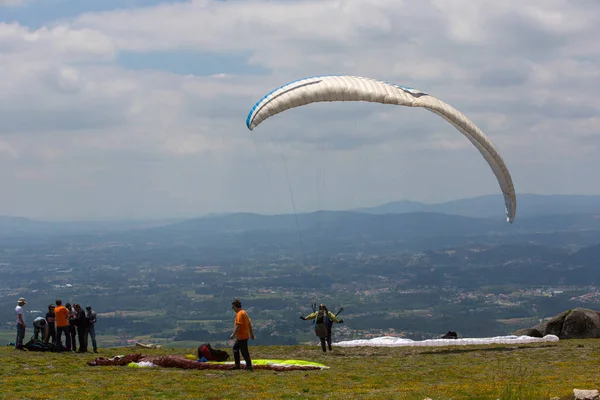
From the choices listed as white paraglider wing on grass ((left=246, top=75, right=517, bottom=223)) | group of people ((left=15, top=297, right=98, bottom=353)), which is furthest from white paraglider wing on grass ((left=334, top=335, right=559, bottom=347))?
group of people ((left=15, top=297, right=98, bottom=353))

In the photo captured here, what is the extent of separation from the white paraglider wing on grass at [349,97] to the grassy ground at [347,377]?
8323 mm

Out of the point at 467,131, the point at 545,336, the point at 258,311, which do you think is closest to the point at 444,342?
the point at 545,336

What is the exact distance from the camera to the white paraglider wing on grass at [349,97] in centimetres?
2727

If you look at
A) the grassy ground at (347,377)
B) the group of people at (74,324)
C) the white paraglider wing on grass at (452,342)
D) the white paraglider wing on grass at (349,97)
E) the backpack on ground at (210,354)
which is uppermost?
the white paraglider wing on grass at (349,97)

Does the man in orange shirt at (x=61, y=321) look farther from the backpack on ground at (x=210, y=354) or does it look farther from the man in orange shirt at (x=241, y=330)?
the man in orange shirt at (x=241, y=330)

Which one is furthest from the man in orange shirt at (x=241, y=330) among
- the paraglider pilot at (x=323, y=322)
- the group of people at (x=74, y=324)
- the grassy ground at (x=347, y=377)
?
the paraglider pilot at (x=323, y=322)

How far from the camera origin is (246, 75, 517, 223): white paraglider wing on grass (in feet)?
89.5

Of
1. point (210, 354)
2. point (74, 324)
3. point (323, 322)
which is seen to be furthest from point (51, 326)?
point (323, 322)

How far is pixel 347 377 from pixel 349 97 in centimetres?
1065

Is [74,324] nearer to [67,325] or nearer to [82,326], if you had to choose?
[82,326]

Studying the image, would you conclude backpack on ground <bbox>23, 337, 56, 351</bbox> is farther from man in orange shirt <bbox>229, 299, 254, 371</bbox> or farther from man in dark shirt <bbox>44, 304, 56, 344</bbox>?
man in orange shirt <bbox>229, 299, 254, 371</bbox>

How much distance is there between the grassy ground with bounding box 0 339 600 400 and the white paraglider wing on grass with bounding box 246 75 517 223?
832 cm

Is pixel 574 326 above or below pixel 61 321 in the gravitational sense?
below

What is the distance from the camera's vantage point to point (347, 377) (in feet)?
67.9
